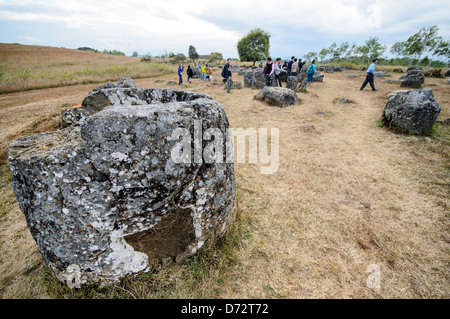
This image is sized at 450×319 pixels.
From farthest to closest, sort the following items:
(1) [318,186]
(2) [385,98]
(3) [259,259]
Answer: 1. (2) [385,98]
2. (1) [318,186]
3. (3) [259,259]

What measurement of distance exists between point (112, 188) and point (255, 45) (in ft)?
150

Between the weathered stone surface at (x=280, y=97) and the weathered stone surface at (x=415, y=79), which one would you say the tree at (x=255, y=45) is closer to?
the weathered stone surface at (x=415, y=79)

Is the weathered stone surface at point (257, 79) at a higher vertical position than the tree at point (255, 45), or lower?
lower

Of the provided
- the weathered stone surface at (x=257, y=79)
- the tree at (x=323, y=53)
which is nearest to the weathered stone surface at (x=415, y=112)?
the weathered stone surface at (x=257, y=79)

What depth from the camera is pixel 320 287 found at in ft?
7.93

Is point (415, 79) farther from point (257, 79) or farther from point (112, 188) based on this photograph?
point (112, 188)

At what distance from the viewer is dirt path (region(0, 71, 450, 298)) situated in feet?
8.03

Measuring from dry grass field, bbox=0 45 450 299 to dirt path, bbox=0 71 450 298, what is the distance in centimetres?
1

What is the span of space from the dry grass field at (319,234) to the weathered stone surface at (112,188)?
435 millimetres

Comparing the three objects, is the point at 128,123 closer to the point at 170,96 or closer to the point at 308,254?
the point at 170,96

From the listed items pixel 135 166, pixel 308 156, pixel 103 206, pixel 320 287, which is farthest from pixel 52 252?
pixel 308 156

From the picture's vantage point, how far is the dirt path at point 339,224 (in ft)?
8.03
